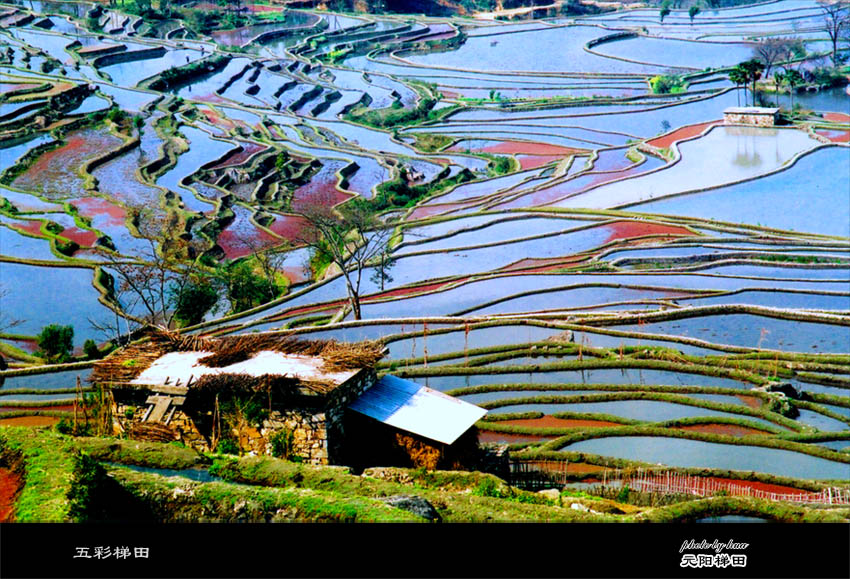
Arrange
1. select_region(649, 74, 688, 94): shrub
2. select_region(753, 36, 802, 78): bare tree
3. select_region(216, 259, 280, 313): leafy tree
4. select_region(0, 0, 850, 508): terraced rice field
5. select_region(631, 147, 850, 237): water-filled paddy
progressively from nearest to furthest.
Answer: select_region(0, 0, 850, 508): terraced rice field, select_region(216, 259, 280, 313): leafy tree, select_region(631, 147, 850, 237): water-filled paddy, select_region(649, 74, 688, 94): shrub, select_region(753, 36, 802, 78): bare tree

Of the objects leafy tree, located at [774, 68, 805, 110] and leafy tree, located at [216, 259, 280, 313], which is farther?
leafy tree, located at [774, 68, 805, 110]

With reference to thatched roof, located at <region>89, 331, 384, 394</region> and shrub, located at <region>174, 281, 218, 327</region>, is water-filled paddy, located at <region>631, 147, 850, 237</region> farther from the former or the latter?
thatched roof, located at <region>89, 331, 384, 394</region>

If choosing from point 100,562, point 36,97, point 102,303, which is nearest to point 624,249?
point 102,303

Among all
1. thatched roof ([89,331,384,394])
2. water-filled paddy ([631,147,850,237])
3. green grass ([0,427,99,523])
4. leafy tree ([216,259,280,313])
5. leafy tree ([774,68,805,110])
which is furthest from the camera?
leafy tree ([774,68,805,110])

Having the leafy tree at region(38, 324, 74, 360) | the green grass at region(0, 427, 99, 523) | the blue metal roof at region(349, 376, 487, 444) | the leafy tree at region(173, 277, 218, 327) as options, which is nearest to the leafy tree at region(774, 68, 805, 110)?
the leafy tree at region(173, 277, 218, 327)

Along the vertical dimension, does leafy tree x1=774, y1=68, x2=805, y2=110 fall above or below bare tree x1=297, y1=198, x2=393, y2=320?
above

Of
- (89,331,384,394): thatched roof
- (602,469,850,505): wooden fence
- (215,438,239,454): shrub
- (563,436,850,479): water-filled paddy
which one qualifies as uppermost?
(89,331,384,394): thatched roof

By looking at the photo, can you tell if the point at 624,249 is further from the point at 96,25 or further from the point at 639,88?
the point at 96,25
